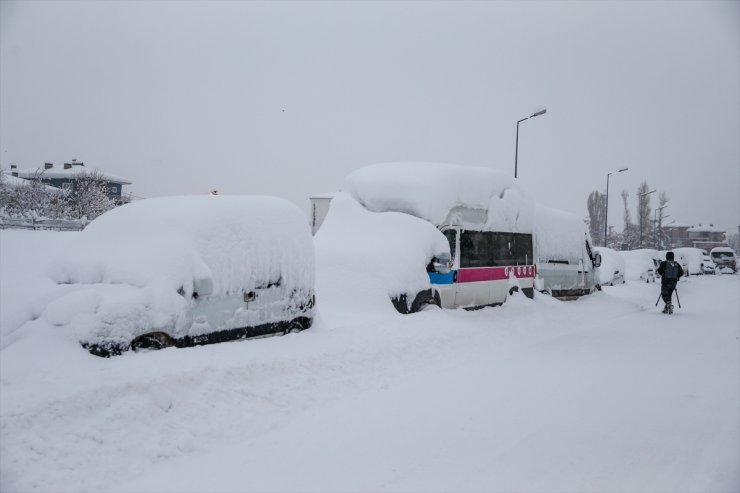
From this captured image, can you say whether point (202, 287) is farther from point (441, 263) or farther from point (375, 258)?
point (441, 263)

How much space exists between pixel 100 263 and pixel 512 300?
11.0 m

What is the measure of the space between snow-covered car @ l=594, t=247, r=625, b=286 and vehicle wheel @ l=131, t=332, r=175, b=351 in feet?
83.7

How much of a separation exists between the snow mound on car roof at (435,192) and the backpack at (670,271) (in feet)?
21.7

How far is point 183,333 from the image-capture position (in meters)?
6.66

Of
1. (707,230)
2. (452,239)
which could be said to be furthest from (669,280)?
(707,230)

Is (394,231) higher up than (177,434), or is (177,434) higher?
(394,231)

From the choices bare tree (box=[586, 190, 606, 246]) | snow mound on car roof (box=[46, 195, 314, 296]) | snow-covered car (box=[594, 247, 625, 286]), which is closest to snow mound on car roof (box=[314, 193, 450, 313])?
snow mound on car roof (box=[46, 195, 314, 296])

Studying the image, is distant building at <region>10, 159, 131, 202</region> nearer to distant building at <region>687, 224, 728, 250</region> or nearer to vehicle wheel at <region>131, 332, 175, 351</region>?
vehicle wheel at <region>131, 332, 175, 351</region>

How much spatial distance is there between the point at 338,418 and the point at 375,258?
581cm

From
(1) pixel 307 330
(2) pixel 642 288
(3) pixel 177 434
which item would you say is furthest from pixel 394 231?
(2) pixel 642 288

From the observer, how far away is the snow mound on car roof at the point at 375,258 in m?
11.4

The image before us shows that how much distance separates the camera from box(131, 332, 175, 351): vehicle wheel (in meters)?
6.18

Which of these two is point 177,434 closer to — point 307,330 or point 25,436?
point 25,436

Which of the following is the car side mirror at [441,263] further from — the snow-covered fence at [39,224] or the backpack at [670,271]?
the snow-covered fence at [39,224]
